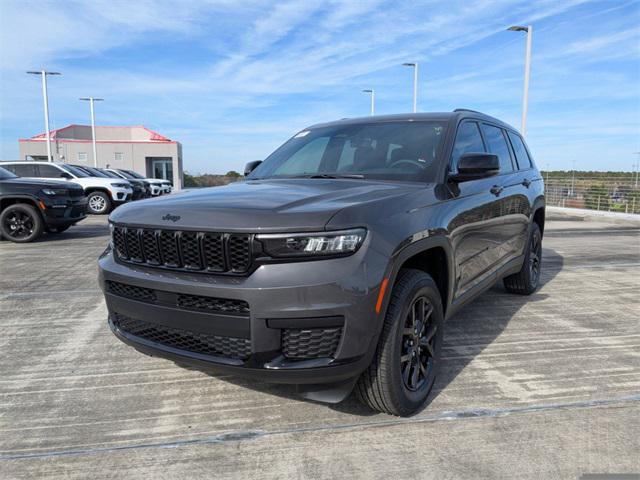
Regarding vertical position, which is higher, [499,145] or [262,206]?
[499,145]

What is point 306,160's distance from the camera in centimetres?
398

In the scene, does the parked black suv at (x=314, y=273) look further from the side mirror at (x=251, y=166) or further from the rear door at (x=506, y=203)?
the side mirror at (x=251, y=166)

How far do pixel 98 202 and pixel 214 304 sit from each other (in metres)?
15.1

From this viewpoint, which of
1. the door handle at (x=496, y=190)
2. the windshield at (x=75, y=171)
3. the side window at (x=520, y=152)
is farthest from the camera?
the windshield at (x=75, y=171)

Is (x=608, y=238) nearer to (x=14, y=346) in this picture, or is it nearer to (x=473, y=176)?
(x=473, y=176)

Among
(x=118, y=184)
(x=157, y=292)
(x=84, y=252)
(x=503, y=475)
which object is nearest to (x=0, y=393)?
(x=157, y=292)

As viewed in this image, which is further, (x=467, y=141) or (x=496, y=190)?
(x=496, y=190)

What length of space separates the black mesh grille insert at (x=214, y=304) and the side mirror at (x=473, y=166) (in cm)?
170

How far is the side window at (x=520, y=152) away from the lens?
→ 5212 millimetres

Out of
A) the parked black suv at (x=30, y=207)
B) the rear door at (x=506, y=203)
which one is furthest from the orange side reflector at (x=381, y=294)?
the parked black suv at (x=30, y=207)

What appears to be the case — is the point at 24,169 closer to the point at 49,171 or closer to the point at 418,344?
the point at 49,171

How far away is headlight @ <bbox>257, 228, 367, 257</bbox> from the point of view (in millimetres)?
2258

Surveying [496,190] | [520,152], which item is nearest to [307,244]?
[496,190]

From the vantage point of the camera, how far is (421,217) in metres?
2.81
